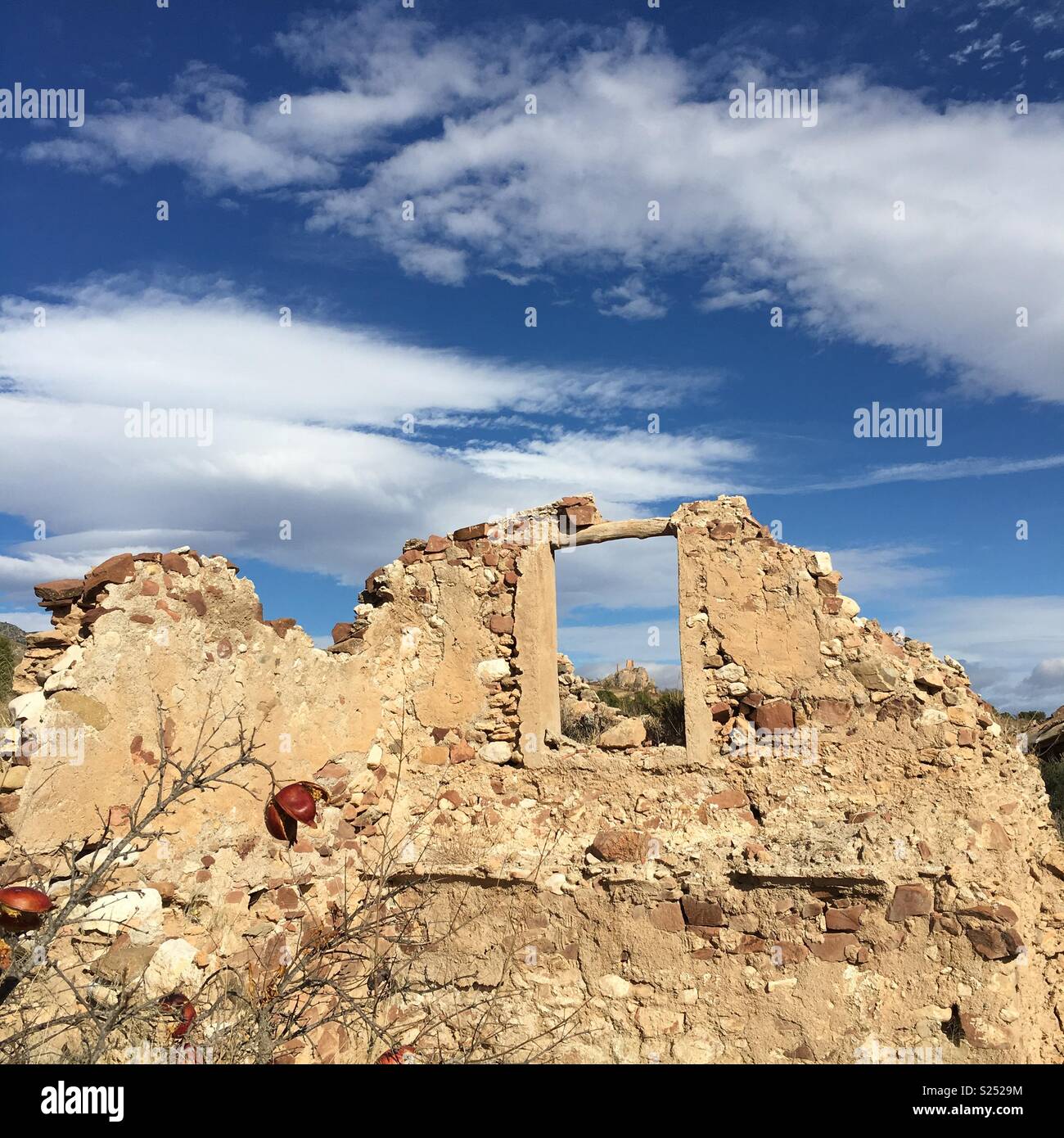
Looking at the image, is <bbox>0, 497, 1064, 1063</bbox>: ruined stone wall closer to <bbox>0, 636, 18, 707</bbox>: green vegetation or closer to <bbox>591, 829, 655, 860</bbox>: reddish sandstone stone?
<bbox>591, 829, 655, 860</bbox>: reddish sandstone stone

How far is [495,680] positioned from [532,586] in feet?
2.36

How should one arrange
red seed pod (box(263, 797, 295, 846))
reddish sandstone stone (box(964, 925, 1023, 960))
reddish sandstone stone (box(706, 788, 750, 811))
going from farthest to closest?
reddish sandstone stone (box(706, 788, 750, 811))
reddish sandstone stone (box(964, 925, 1023, 960))
red seed pod (box(263, 797, 295, 846))

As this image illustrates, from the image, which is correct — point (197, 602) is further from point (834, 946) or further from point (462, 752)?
point (834, 946)

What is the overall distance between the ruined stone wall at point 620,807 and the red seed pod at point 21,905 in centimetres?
243

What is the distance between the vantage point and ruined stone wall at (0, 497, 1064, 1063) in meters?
4.77

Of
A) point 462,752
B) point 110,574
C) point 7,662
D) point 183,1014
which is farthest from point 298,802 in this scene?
point 7,662

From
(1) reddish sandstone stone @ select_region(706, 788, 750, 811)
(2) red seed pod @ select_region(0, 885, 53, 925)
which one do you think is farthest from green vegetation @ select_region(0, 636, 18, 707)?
(2) red seed pod @ select_region(0, 885, 53, 925)

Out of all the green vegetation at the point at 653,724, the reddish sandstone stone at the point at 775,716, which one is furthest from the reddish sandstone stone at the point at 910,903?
the green vegetation at the point at 653,724

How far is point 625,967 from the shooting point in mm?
5273

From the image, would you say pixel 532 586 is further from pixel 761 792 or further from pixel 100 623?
pixel 100 623

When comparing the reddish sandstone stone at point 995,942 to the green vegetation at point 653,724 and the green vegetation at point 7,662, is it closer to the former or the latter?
the green vegetation at point 653,724

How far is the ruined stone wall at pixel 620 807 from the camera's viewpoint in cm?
477

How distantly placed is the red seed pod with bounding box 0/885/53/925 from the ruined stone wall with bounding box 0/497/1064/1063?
2425 millimetres

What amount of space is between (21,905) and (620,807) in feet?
13.7
